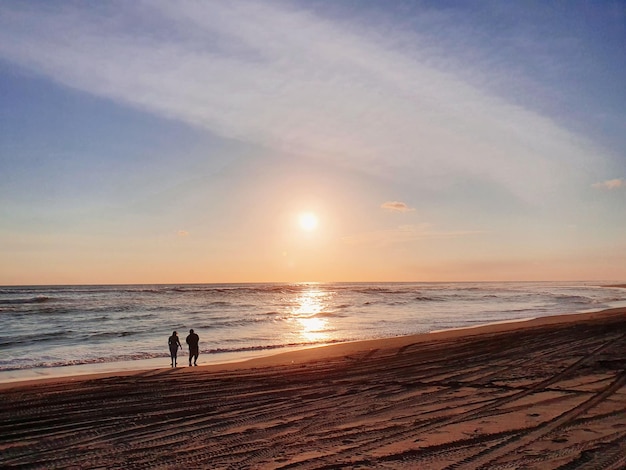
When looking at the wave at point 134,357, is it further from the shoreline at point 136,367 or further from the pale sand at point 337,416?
the pale sand at point 337,416

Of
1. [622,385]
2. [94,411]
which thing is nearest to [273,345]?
[94,411]

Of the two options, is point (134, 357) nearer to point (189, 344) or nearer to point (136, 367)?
point (136, 367)

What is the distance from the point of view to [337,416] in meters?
9.23

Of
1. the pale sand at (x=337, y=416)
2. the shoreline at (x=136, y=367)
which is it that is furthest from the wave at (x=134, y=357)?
the pale sand at (x=337, y=416)

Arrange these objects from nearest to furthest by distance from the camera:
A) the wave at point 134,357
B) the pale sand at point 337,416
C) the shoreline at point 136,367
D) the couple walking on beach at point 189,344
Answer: the pale sand at point 337,416 → the shoreline at point 136,367 → the couple walking on beach at point 189,344 → the wave at point 134,357

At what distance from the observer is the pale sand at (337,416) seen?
7.07 meters

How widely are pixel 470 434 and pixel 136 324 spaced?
104 feet

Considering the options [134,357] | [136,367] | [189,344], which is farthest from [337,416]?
[134,357]

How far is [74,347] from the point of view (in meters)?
24.1

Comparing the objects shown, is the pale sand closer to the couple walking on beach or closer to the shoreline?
the shoreline

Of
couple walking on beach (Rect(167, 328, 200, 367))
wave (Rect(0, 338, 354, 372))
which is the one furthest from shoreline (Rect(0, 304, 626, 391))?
wave (Rect(0, 338, 354, 372))

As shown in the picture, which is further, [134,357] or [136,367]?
[134,357]

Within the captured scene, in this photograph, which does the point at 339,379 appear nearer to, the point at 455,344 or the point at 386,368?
the point at 386,368

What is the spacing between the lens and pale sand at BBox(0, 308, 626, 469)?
7.07 meters
